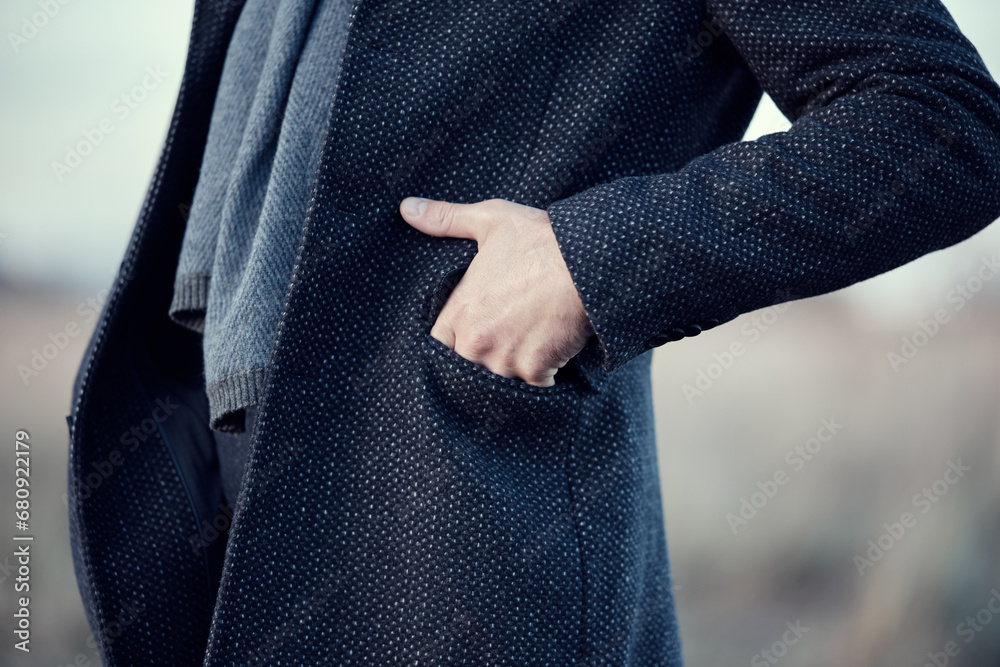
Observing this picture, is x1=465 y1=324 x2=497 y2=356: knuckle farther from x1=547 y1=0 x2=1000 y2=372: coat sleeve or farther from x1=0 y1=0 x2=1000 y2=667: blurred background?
x1=0 y1=0 x2=1000 y2=667: blurred background

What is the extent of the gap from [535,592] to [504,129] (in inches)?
15.0

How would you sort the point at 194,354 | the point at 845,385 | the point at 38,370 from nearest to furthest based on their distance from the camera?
the point at 194,354
the point at 38,370
the point at 845,385

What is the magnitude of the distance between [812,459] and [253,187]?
184 cm

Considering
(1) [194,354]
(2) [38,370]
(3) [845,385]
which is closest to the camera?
(1) [194,354]

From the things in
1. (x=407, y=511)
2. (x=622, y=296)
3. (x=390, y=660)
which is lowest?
(x=390, y=660)

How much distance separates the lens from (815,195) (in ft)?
1.66

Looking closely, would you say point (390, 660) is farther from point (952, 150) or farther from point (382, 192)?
point (952, 150)

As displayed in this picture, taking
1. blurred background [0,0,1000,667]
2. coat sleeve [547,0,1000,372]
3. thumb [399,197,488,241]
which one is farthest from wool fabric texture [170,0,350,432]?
blurred background [0,0,1000,667]

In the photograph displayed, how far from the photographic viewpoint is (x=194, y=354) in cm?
90

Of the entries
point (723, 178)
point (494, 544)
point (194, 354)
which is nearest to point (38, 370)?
point (194, 354)

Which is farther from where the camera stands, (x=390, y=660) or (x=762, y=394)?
(x=762, y=394)

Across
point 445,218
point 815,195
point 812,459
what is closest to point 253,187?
point 445,218

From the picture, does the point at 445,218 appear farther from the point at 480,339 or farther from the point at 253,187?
the point at 253,187

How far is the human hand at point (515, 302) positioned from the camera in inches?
20.5
